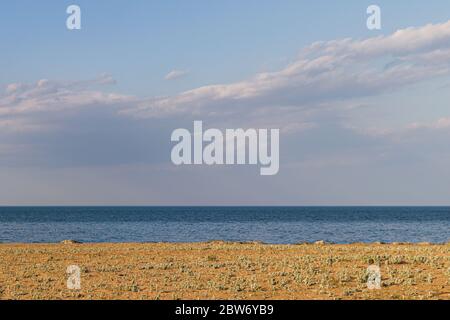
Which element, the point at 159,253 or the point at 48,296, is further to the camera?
the point at 159,253

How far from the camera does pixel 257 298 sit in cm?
2141

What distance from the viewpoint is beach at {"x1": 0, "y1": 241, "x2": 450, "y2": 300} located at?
2241 centimetres

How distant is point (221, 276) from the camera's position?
90.1 ft

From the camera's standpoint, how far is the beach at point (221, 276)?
2241cm

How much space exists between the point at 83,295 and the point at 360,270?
13.8 metres
